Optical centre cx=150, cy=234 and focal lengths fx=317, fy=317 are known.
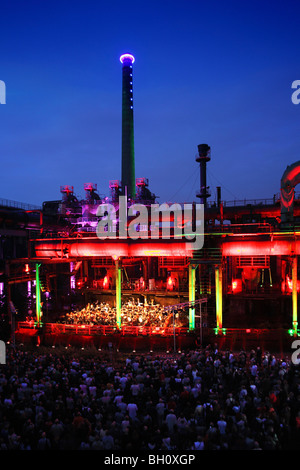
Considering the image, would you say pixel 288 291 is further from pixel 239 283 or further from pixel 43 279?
pixel 43 279

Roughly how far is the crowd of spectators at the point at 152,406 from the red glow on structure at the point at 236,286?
13591 mm

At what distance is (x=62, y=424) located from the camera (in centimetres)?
868

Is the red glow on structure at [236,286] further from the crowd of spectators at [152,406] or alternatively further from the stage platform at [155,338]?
the crowd of spectators at [152,406]

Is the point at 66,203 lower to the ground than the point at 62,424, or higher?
higher

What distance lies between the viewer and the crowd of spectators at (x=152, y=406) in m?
8.12

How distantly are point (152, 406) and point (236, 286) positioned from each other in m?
19.5

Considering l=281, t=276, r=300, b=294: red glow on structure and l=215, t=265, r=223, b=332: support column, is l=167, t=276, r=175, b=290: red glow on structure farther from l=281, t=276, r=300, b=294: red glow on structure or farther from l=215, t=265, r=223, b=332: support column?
l=281, t=276, r=300, b=294: red glow on structure

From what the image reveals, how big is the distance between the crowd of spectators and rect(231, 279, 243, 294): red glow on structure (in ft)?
44.6

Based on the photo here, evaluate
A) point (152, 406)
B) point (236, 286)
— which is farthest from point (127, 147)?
point (152, 406)

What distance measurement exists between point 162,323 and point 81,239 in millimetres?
8189

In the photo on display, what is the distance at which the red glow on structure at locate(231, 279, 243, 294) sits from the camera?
27833 millimetres

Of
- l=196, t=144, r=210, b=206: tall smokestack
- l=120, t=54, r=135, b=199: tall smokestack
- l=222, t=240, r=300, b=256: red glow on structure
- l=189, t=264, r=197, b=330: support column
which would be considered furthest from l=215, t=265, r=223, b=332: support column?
l=120, t=54, r=135, b=199: tall smokestack

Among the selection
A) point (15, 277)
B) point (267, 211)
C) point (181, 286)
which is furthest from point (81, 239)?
point (267, 211)

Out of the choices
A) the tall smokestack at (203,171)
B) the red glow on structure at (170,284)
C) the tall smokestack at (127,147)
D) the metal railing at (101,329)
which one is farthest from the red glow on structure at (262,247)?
the tall smokestack at (127,147)
